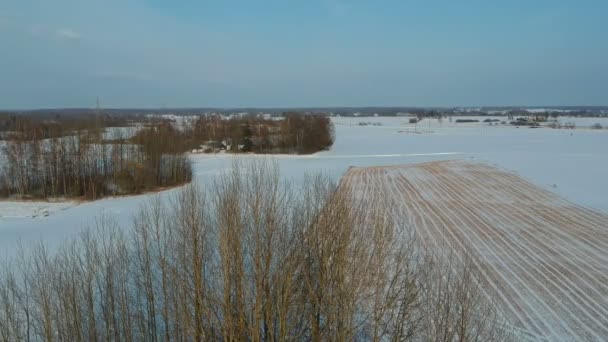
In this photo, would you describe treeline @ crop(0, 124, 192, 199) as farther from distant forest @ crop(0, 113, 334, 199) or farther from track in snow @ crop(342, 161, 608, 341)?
track in snow @ crop(342, 161, 608, 341)

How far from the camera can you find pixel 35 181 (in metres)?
37.9

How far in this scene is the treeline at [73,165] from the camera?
37000mm

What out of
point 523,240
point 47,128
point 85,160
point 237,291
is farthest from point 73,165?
point 523,240

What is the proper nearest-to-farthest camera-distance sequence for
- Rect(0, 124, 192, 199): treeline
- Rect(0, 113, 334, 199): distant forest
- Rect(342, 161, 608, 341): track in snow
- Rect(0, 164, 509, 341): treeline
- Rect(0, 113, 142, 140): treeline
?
Rect(0, 164, 509, 341): treeline, Rect(342, 161, 608, 341): track in snow, Rect(0, 124, 192, 199): treeline, Rect(0, 113, 334, 199): distant forest, Rect(0, 113, 142, 140): treeline

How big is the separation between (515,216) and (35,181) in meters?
43.0

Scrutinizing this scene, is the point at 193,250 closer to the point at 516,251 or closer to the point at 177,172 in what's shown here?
the point at 516,251

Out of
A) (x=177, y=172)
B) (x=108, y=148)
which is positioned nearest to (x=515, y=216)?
(x=177, y=172)

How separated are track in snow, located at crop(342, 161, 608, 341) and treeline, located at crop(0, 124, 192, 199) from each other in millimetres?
22129

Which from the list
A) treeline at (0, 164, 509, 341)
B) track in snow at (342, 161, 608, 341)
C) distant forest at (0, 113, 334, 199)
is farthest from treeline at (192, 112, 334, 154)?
treeline at (0, 164, 509, 341)

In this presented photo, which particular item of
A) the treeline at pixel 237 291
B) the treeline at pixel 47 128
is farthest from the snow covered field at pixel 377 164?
the treeline at pixel 47 128

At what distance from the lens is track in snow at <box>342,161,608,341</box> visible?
1303cm

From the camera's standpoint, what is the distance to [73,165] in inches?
1499

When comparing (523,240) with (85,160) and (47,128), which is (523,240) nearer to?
(85,160)

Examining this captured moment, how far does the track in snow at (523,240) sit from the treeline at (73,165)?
72.6 ft
